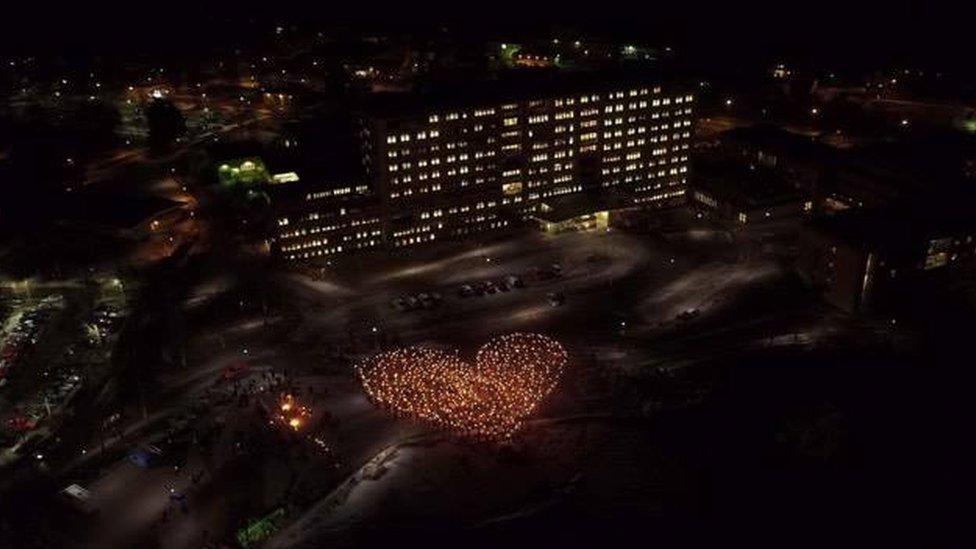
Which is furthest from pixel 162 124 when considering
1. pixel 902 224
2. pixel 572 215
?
pixel 902 224

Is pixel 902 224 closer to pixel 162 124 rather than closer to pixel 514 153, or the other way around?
pixel 514 153

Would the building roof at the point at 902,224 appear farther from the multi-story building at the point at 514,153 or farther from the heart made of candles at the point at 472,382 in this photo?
the heart made of candles at the point at 472,382

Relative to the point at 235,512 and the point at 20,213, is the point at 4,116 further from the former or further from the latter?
the point at 235,512

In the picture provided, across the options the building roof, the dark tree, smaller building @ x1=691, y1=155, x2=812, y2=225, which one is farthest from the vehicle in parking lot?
the dark tree

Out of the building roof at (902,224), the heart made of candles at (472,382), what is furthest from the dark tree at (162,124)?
the building roof at (902,224)

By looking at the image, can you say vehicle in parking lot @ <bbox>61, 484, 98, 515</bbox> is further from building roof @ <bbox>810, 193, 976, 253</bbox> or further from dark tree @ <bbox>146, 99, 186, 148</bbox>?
dark tree @ <bbox>146, 99, 186, 148</bbox>

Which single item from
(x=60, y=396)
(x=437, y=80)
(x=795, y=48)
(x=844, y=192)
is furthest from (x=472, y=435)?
(x=795, y=48)
